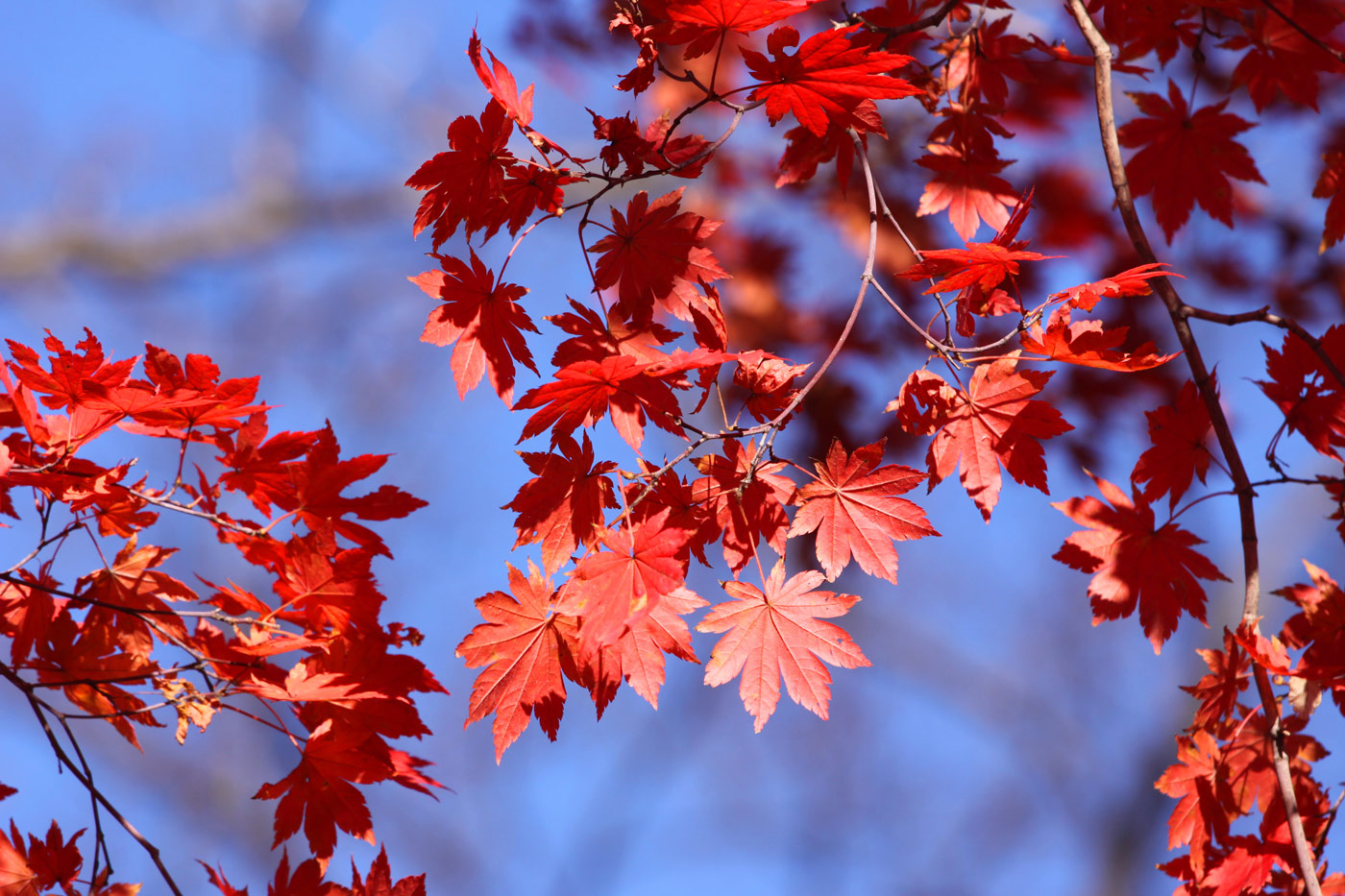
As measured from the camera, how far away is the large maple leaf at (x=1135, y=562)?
168 cm

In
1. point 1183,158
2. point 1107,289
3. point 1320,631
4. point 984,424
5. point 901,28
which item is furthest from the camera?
point 1183,158

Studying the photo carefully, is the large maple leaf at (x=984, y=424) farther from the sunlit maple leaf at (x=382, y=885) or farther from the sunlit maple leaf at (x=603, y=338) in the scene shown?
the sunlit maple leaf at (x=382, y=885)

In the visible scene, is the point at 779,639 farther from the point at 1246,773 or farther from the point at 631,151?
the point at 1246,773

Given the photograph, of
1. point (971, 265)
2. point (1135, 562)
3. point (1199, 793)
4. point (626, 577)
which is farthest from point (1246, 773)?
point (626, 577)

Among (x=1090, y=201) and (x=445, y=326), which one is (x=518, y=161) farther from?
(x=1090, y=201)

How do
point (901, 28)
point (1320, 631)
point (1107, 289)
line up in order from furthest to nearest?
point (901, 28), point (1320, 631), point (1107, 289)

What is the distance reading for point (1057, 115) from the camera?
4082mm

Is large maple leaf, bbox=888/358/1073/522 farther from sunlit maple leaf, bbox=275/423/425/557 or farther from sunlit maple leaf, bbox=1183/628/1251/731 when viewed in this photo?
sunlit maple leaf, bbox=275/423/425/557

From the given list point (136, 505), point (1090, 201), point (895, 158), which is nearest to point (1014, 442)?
point (136, 505)

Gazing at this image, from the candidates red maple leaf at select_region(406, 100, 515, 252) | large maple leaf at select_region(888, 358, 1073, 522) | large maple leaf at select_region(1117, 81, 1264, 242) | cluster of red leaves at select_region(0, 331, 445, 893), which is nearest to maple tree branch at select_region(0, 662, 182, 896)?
cluster of red leaves at select_region(0, 331, 445, 893)

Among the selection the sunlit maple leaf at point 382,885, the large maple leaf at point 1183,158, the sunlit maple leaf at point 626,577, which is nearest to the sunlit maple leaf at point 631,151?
the sunlit maple leaf at point 626,577

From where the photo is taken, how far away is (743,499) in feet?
4.59

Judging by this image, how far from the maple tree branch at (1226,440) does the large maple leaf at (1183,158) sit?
0.53m

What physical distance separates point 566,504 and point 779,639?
38cm
